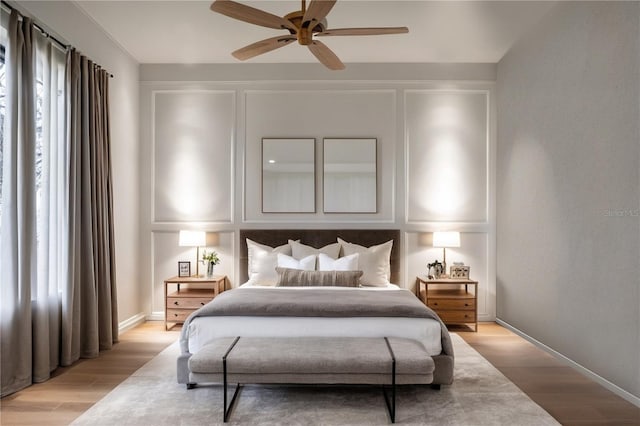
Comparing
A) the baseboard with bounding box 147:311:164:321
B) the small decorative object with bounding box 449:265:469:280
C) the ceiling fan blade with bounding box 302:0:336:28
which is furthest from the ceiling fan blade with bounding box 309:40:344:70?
the baseboard with bounding box 147:311:164:321

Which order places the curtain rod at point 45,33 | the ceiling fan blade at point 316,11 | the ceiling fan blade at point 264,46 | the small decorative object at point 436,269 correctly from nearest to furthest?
the ceiling fan blade at point 316,11
the curtain rod at point 45,33
the ceiling fan blade at point 264,46
the small decorative object at point 436,269

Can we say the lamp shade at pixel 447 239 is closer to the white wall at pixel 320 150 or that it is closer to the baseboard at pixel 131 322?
the white wall at pixel 320 150

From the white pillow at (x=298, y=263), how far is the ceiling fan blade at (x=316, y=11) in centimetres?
246

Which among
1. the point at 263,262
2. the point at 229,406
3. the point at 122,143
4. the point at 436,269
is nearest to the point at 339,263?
the point at 263,262

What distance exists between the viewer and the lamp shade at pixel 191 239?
500 cm

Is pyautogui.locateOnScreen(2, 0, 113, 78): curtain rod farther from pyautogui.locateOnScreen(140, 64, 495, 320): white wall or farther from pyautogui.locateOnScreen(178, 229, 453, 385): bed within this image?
pyautogui.locateOnScreen(178, 229, 453, 385): bed

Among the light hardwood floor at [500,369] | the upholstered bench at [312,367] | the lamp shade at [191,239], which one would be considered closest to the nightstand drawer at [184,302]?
the light hardwood floor at [500,369]

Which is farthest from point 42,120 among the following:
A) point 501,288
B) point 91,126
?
point 501,288

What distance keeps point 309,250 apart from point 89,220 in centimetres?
223

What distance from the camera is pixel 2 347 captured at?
2.94 metres

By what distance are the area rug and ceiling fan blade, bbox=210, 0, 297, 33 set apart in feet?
8.16

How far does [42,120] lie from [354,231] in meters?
3.31

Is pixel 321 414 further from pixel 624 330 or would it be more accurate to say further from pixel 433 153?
pixel 433 153

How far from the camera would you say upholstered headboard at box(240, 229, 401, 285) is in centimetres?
523
